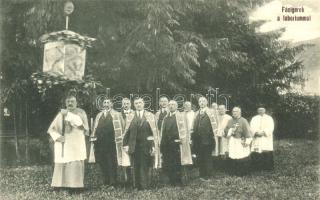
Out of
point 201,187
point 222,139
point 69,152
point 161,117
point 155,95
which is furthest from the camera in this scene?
point 155,95

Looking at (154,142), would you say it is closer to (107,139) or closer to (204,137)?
(107,139)

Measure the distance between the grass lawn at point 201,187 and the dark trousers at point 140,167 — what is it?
0.26 meters

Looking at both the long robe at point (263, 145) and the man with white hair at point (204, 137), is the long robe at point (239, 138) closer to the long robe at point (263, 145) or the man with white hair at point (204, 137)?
the man with white hair at point (204, 137)

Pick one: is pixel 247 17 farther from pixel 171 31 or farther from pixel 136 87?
pixel 136 87

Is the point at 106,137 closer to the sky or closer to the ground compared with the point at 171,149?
closer to the sky

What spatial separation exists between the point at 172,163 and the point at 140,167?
0.77 m

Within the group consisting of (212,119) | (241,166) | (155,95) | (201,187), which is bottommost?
(201,187)

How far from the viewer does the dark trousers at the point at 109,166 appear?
9391 mm

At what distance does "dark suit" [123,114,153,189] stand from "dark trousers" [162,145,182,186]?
53cm

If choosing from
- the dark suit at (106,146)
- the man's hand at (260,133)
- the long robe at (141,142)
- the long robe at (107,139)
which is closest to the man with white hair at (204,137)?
the man's hand at (260,133)

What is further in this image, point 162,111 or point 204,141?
point 204,141

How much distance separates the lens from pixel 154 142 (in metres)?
9.20

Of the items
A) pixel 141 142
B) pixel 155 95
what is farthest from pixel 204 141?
pixel 155 95

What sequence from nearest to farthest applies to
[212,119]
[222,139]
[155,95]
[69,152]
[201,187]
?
1. [69,152]
2. [201,187]
3. [212,119]
4. [222,139]
5. [155,95]
